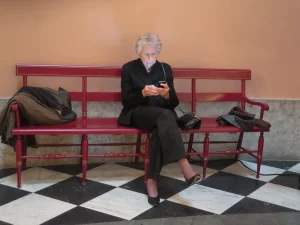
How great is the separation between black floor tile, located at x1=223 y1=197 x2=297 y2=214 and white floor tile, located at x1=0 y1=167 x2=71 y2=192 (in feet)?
4.20

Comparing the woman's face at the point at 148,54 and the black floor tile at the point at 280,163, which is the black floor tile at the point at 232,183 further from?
the woman's face at the point at 148,54

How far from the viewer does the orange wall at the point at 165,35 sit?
3227mm

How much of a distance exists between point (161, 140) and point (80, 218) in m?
0.70

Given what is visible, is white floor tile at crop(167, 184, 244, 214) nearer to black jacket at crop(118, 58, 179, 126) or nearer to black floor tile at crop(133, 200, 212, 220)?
black floor tile at crop(133, 200, 212, 220)

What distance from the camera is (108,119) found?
129 inches

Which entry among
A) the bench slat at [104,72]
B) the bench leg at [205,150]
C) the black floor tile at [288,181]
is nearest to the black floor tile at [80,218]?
the bench leg at [205,150]

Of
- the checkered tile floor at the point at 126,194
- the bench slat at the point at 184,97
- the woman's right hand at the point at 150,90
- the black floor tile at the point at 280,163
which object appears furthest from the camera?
the black floor tile at the point at 280,163

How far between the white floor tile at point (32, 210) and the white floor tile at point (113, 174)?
493 mm

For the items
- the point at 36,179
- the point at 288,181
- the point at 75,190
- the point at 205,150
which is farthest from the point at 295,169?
the point at 36,179

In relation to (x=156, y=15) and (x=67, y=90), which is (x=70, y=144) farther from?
(x=156, y=15)

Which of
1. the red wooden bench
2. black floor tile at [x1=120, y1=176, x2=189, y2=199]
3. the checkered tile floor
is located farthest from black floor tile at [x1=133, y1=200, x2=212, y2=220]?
the red wooden bench

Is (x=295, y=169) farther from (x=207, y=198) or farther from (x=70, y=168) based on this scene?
(x=70, y=168)

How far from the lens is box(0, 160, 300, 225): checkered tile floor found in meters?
2.51

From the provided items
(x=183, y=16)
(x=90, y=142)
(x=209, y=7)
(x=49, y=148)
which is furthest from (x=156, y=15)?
(x=49, y=148)
